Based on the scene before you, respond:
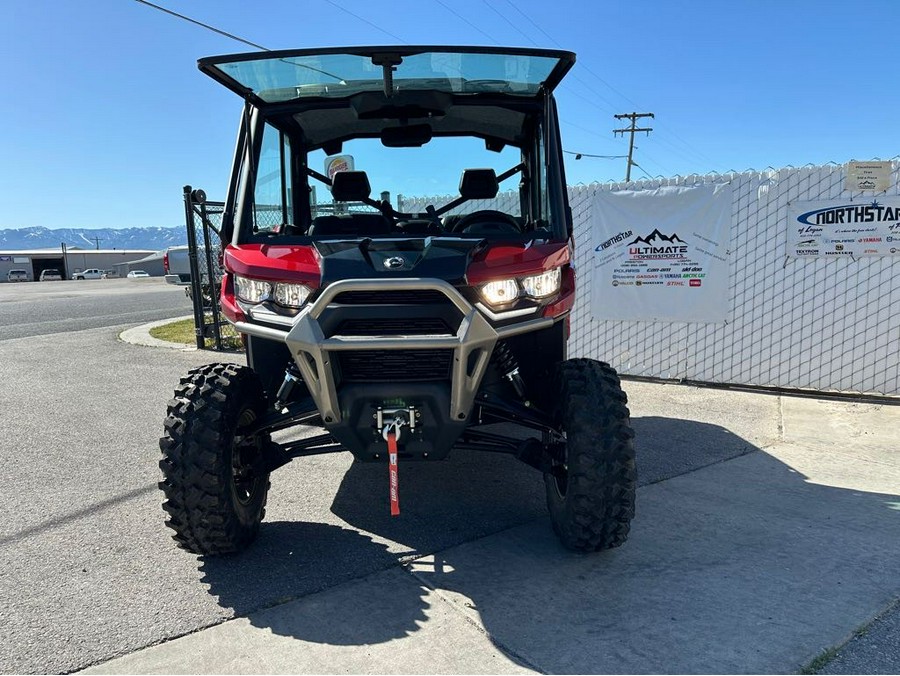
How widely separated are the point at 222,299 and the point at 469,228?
1509 millimetres

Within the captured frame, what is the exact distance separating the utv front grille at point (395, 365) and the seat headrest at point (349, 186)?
173 centimetres

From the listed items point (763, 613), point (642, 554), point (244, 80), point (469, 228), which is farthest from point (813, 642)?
point (244, 80)

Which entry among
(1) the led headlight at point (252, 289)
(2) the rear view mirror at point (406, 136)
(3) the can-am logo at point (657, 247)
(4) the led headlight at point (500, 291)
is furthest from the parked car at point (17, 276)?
(4) the led headlight at point (500, 291)

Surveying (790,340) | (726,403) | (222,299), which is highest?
(222,299)

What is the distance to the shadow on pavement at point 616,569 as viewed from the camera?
254cm

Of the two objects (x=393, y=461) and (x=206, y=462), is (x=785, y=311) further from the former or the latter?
(x=206, y=462)

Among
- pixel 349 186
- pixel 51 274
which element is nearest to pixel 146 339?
pixel 349 186

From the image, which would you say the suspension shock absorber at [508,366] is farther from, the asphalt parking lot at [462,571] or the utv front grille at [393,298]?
the asphalt parking lot at [462,571]

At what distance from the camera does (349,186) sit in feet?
14.1

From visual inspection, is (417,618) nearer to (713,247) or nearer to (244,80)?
(244,80)

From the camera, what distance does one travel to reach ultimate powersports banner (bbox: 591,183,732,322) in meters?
7.05

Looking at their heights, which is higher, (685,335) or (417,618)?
(685,335)

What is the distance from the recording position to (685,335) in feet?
24.2

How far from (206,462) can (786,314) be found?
621 centimetres
